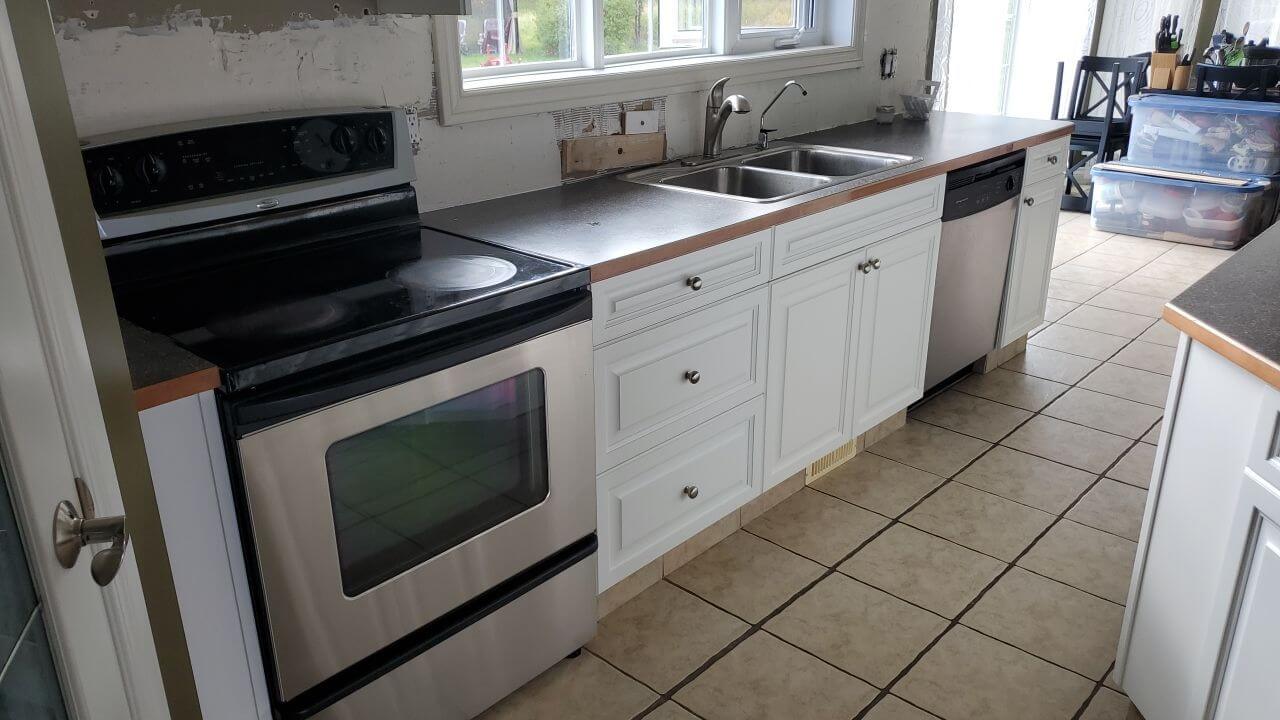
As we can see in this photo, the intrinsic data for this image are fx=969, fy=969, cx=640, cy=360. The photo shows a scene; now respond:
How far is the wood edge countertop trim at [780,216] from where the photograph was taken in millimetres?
1915

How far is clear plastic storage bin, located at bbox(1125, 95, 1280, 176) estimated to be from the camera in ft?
16.3

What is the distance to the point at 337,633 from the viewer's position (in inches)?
61.5

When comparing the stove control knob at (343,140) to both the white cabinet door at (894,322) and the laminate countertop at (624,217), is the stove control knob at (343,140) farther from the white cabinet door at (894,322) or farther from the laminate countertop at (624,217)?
the white cabinet door at (894,322)

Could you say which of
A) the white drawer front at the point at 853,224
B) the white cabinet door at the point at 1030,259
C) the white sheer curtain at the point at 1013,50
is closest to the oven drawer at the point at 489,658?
the white drawer front at the point at 853,224

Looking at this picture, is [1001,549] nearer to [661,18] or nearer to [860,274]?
[860,274]

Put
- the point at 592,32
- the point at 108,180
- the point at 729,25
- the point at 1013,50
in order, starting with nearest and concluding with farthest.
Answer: the point at 108,180 → the point at 592,32 → the point at 729,25 → the point at 1013,50

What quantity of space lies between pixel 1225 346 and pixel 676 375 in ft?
3.46

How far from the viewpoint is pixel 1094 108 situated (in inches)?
230

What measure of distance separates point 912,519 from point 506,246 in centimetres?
141

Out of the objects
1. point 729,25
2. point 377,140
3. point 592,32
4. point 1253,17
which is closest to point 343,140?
point 377,140

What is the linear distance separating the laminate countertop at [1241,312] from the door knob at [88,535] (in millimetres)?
1498

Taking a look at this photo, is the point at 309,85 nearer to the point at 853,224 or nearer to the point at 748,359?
the point at 748,359

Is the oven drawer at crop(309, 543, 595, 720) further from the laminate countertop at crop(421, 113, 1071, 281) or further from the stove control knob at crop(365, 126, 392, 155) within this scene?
the stove control knob at crop(365, 126, 392, 155)

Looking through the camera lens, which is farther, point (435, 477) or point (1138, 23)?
point (1138, 23)
